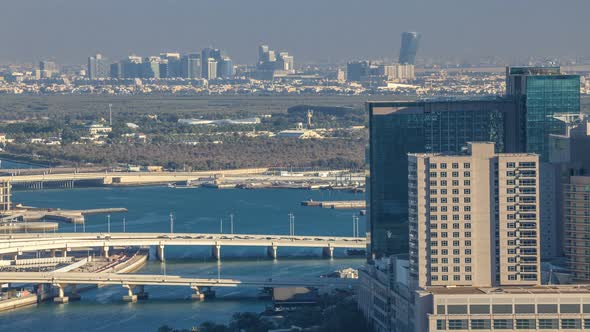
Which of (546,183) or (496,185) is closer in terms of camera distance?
(496,185)

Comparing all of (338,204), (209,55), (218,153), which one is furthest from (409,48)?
(209,55)

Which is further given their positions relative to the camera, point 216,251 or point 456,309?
point 216,251

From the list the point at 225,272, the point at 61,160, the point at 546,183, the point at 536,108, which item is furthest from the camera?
the point at 61,160

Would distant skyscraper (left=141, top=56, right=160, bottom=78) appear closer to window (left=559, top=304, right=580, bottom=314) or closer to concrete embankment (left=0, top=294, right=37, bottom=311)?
concrete embankment (left=0, top=294, right=37, bottom=311)

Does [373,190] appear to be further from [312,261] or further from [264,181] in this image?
[264,181]

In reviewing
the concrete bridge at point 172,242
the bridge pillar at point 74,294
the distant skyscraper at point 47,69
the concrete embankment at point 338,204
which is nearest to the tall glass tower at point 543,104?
the bridge pillar at point 74,294

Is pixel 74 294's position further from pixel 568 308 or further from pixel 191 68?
pixel 191 68

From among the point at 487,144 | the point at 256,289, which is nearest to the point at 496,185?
the point at 487,144

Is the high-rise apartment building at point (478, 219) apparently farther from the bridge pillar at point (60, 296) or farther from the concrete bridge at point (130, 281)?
the bridge pillar at point (60, 296)
